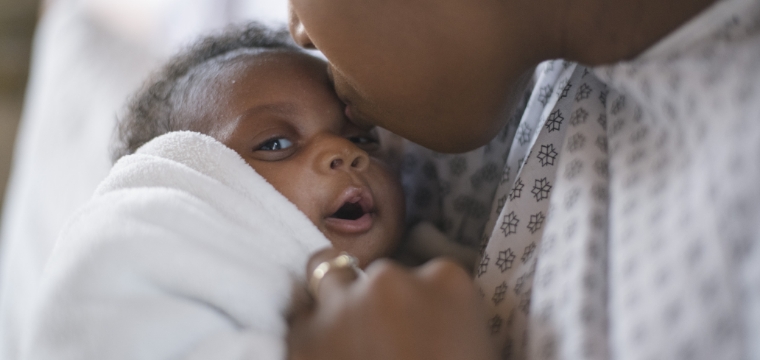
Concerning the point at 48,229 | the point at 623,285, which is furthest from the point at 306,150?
the point at 48,229

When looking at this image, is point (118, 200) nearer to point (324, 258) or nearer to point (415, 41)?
point (324, 258)

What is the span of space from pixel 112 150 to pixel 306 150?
52 centimetres

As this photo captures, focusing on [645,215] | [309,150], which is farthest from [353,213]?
[645,215]

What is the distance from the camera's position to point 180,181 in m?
0.79

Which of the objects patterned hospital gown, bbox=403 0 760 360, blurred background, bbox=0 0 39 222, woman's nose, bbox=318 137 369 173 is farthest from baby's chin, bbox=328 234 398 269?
blurred background, bbox=0 0 39 222

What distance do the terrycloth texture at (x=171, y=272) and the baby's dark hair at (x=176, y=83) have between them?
25 centimetres

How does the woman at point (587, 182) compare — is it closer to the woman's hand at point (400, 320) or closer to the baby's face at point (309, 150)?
the woman's hand at point (400, 320)

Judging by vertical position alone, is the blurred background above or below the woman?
below

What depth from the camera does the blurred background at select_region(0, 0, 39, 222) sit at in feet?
8.46

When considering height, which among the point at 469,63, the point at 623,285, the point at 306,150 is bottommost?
the point at 306,150

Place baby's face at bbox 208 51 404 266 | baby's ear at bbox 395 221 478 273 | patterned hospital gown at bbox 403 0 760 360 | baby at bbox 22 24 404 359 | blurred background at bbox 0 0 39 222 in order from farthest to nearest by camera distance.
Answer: blurred background at bbox 0 0 39 222
baby's ear at bbox 395 221 478 273
baby's face at bbox 208 51 404 266
baby at bbox 22 24 404 359
patterned hospital gown at bbox 403 0 760 360

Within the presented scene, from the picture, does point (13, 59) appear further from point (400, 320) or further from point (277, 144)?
point (400, 320)

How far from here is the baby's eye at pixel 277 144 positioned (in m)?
0.95

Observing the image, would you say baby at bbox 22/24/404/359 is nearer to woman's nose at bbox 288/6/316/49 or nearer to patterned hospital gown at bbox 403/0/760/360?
woman's nose at bbox 288/6/316/49
